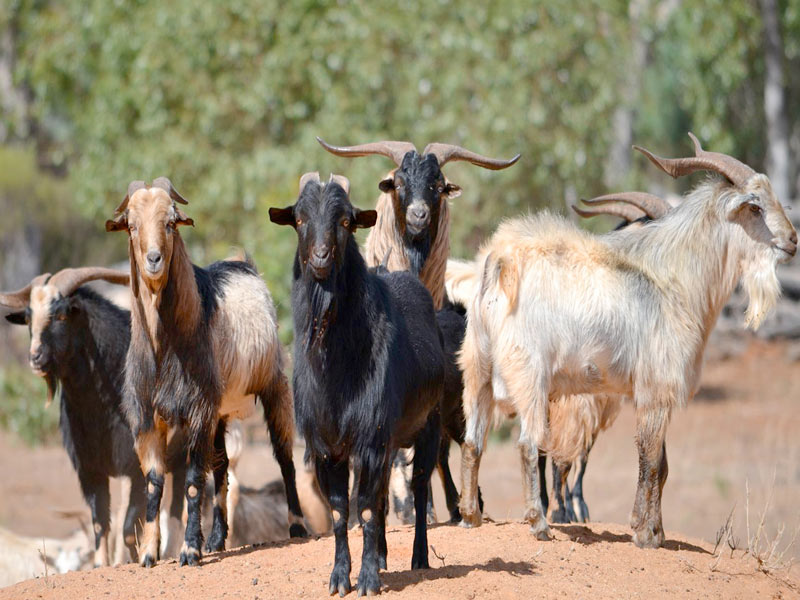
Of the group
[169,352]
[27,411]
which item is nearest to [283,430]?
[169,352]

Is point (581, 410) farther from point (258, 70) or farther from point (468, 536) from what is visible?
point (258, 70)

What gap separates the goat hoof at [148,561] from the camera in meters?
6.99

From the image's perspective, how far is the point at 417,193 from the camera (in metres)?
8.30

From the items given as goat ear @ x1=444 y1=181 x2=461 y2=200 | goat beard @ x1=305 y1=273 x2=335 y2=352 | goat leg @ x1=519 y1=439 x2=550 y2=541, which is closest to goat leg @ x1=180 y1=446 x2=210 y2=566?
goat beard @ x1=305 y1=273 x2=335 y2=352

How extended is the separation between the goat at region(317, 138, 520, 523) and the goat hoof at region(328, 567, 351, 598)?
2556 millimetres

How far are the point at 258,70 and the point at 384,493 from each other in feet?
55.4

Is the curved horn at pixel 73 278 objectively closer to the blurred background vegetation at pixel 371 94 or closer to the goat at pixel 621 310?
the goat at pixel 621 310

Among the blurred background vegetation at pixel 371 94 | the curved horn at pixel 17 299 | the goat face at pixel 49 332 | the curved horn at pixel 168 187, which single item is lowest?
the goat face at pixel 49 332

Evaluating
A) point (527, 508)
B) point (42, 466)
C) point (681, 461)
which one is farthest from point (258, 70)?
point (527, 508)

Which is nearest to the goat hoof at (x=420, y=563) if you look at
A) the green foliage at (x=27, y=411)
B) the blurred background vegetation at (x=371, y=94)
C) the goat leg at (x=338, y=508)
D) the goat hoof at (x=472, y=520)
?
the goat leg at (x=338, y=508)

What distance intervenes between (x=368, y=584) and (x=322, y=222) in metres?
1.79

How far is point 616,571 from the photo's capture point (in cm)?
669

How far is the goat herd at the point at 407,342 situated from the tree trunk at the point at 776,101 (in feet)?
59.0

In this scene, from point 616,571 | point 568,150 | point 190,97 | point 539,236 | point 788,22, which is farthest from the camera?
point 788,22
